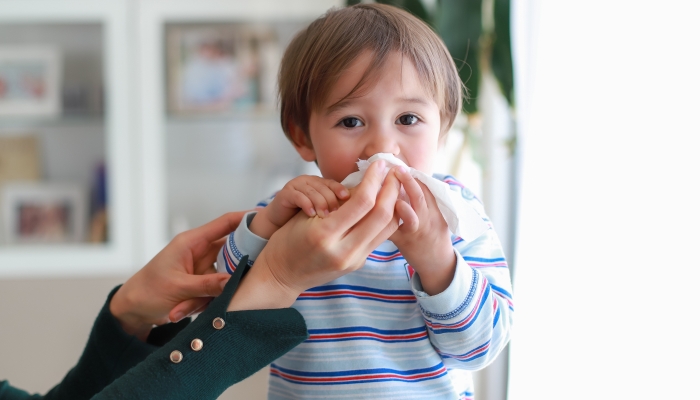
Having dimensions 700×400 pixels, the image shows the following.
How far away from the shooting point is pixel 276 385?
0.82 m

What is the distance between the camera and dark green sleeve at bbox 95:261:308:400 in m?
0.61

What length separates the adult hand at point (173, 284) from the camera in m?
0.80

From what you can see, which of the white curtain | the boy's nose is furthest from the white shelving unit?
the boy's nose

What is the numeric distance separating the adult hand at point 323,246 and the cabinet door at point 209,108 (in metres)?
1.41

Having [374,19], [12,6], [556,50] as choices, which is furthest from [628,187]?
[12,6]

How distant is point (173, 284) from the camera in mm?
817

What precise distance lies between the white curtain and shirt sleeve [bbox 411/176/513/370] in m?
0.25

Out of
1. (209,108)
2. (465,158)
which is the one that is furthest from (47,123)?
(465,158)

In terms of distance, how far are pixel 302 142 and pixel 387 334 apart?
32cm

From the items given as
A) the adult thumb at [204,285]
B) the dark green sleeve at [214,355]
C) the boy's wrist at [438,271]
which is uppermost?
the boy's wrist at [438,271]

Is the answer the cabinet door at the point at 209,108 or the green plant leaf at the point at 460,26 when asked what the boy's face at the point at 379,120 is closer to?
the green plant leaf at the point at 460,26

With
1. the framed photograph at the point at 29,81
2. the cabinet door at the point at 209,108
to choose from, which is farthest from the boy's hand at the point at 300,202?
the framed photograph at the point at 29,81

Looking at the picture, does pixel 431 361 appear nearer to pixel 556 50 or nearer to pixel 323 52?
pixel 323 52

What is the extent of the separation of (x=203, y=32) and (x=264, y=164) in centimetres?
56
